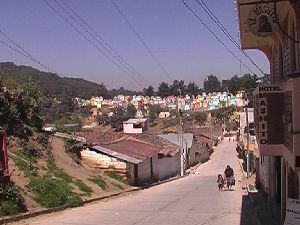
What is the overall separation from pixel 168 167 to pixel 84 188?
24.3 meters

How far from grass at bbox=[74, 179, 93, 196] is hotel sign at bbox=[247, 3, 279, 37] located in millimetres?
15145

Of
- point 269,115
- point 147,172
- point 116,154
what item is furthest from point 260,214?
point 147,172

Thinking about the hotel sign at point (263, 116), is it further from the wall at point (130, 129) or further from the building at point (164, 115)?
the building at point (164, 115)

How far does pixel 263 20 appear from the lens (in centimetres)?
942

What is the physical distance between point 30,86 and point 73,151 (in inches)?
198

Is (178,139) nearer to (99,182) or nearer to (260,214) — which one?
(99,182)

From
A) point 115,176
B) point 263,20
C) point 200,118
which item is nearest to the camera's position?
point 263,20

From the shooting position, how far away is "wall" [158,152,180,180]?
4303cm

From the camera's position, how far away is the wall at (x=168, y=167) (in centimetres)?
4303

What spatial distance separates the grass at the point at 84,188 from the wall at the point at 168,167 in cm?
1831

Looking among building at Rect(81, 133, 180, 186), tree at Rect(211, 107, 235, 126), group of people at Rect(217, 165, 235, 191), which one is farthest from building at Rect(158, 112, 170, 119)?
group of people at Rect(217, 165, 235, 191)

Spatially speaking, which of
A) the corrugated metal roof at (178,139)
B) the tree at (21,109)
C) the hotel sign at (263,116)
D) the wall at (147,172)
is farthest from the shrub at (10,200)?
the corrugated metal roof at (178,139)

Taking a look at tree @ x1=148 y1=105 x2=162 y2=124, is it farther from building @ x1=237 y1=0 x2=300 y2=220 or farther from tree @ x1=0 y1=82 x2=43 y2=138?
building @ x1=237 y1=0 x2=300 y2=220

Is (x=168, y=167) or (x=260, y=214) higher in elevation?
(x=260, y=214)
